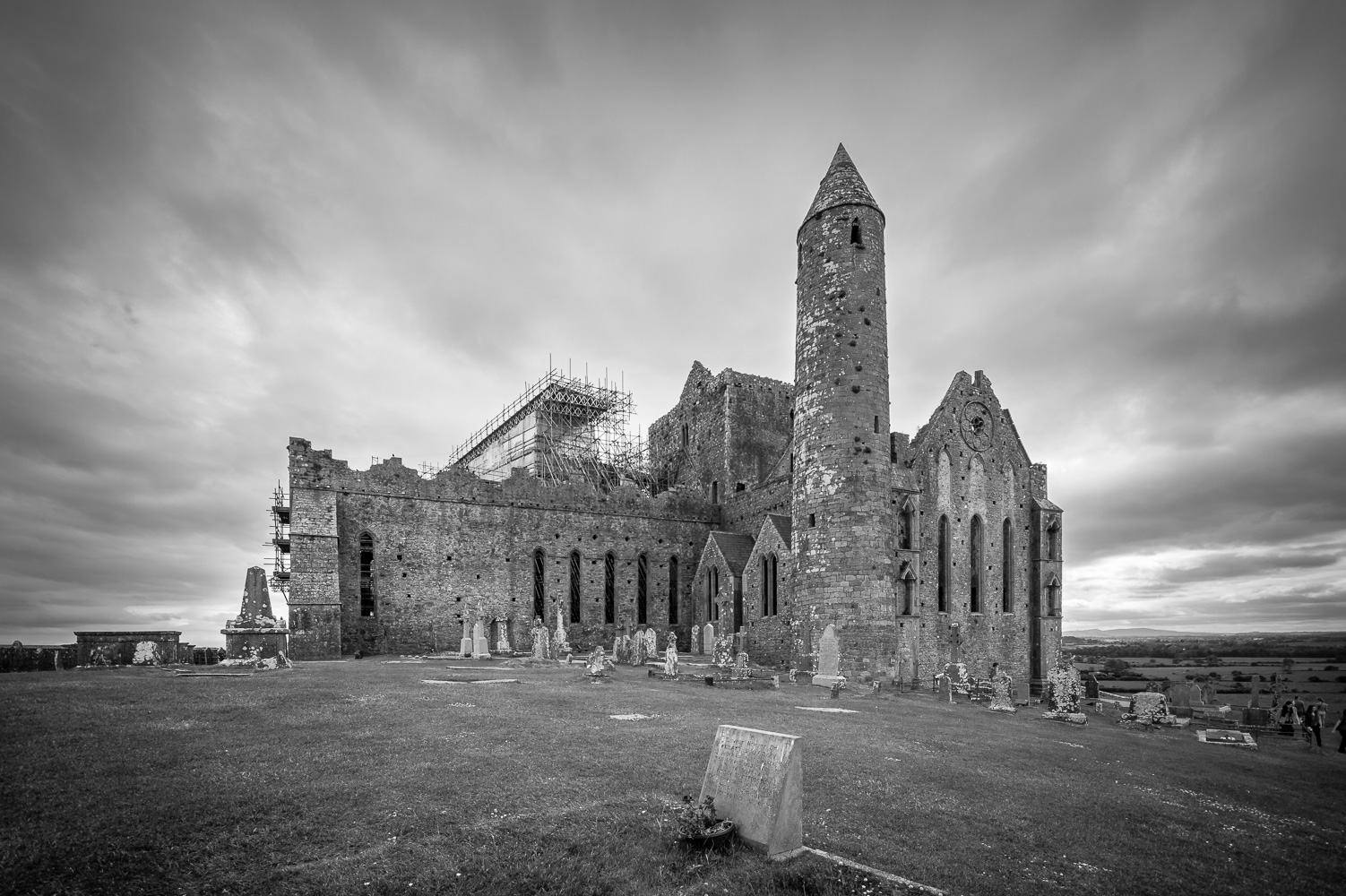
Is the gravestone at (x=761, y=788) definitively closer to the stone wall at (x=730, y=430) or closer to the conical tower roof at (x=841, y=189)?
the conical tower roof at (x=841, y=189)

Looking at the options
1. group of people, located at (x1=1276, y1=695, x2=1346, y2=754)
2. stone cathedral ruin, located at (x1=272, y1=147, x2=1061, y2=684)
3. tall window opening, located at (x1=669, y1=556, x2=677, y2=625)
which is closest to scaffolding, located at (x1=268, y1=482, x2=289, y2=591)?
stone cathedral ruin, located at (x1=272, y1=147, x2=1061, y2=684)

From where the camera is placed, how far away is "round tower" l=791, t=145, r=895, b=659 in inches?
890

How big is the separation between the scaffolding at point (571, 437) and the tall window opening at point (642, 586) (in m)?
6.40

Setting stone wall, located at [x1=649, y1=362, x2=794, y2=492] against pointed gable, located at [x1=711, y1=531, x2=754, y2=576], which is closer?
pointed gable, located at [x1=711, y1=531, x2=754, y2=576]

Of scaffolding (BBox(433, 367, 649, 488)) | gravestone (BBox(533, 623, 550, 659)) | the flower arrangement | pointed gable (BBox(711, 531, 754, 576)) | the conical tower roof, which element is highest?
the conical tower roof

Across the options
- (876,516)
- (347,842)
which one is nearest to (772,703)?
(876,516)

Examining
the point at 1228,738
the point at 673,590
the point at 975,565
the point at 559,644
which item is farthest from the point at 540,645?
the point at 1228,738

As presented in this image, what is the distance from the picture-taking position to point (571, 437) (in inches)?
1753

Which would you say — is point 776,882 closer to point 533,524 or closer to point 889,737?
point 889,737

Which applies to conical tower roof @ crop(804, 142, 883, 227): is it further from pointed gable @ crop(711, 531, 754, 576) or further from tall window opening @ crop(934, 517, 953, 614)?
pointed gable @ crop(711, 531, 754, 576)

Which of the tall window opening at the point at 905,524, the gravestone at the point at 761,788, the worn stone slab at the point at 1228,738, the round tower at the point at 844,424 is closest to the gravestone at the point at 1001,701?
the round tower at the point at 844,424

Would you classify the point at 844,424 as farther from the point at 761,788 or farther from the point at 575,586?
the point at 761,788

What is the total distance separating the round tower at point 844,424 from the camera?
2259 cm

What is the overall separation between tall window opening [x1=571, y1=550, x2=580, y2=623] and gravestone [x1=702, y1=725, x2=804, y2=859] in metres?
28.4
